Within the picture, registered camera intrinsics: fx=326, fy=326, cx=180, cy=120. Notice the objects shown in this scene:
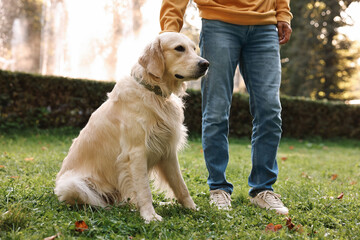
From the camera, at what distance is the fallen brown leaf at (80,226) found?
195 centimetres

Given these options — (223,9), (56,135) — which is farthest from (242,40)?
(56,135)

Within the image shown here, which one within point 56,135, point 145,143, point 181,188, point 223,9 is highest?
point 223,9

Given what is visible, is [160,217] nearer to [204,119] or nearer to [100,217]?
[100,217]

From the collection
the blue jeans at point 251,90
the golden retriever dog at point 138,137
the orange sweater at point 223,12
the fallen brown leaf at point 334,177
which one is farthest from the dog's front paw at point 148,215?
the fallen brown leaf at point 334,177

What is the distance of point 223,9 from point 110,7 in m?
14.7

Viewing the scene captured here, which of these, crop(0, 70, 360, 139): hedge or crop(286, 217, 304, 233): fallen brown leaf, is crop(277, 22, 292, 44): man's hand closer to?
crop(286, 217, 304, 233): fallen brown leaf

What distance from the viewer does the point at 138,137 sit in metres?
2.38

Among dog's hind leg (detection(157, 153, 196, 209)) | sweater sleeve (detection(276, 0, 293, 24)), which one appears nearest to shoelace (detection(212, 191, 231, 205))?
dog's hind leg (detection(157, 153, 196, 209))

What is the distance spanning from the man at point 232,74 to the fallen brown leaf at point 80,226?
3.46 ft

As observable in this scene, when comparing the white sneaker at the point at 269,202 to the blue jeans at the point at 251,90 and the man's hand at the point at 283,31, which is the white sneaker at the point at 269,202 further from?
the man's hand at the point at 283,31

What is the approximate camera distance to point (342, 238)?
199 centimetres

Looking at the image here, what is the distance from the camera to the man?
2.65 metres

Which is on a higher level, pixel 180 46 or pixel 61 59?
pixel 180 46

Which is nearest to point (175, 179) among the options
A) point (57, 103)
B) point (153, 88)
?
point (153, 88)
